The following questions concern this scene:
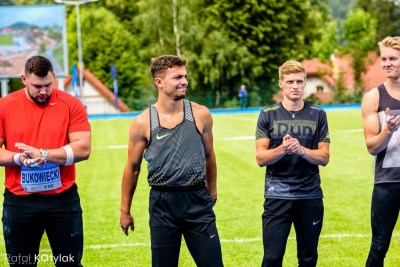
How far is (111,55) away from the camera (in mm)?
72688

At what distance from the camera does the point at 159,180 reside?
5.72m

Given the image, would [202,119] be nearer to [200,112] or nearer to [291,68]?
[200,112]

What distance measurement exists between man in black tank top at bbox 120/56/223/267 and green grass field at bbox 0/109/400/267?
289 centimetres

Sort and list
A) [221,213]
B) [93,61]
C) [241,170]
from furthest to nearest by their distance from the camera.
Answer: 1. [93,61]
2. [241,170]
3. [221,213]

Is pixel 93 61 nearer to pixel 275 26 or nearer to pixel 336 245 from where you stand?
pixel 275 26

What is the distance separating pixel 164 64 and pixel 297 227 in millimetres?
1865

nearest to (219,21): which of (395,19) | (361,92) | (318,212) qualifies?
(361,92)

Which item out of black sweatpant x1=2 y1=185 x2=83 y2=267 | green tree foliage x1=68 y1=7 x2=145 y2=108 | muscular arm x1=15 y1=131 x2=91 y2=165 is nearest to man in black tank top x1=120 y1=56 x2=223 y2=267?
A: muscular arm x1=15 y1=131 x2=91 y2=165

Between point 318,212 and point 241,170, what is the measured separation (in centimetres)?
1095

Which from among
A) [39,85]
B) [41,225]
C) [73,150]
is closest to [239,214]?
[41,225]

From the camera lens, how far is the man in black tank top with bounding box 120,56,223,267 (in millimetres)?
5668

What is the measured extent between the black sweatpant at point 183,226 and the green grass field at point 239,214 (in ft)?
9.41

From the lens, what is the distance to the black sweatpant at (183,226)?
5.67 meters

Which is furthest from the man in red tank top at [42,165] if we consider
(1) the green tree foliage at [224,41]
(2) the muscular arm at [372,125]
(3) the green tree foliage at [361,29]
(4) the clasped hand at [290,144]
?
(3) the green tree foliage at [361,29]
